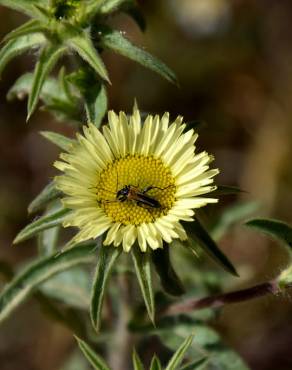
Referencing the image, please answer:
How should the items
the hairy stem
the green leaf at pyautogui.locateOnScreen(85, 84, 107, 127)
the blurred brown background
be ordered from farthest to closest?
the blurred brown background < the hairy stem < the green leaf at pyautogui.locateOnScreen(85, 84, 107, 127)

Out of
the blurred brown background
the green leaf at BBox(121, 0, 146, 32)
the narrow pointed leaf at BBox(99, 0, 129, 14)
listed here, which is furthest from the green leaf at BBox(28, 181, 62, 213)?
the blurred brown background

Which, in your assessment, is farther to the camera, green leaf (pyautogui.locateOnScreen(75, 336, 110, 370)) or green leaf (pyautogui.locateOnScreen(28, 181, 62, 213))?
green leaf (pyautogui.locateOnScreen(28, 181, 62, 213))

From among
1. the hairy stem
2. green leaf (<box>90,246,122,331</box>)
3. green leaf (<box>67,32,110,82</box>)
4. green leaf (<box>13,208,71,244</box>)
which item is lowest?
the hairy stem

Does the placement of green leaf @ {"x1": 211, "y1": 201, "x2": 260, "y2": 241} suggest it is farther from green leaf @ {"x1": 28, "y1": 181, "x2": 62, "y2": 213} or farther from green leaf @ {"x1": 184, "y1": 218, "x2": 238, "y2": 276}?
green leaf @ {"x1": 28, "y1": 181, "x2": 62, "y2": 213}

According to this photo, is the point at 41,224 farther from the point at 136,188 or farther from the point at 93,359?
the point at 93,359

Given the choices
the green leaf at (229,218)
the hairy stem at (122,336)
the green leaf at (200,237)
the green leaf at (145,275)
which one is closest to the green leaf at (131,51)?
the green leaf at (200,237)

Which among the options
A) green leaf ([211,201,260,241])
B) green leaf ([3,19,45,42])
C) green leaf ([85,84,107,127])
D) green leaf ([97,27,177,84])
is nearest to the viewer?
green leaf ([3,19,45,42])

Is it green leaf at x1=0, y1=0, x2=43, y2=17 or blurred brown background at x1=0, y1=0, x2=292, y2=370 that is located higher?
green leaf at x1=0, y1=0, x2=43, y2=17

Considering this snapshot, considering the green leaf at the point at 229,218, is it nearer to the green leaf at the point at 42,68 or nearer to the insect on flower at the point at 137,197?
the insect on flower at the point at 137,197
